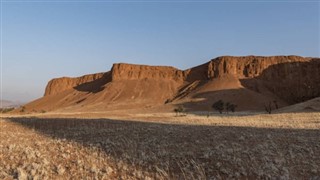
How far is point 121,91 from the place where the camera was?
167375mm

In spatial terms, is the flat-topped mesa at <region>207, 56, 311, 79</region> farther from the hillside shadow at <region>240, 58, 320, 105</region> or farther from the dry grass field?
the dry grass field

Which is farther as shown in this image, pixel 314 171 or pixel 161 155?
pixel 161 155

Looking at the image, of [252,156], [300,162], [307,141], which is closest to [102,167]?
[252,156]

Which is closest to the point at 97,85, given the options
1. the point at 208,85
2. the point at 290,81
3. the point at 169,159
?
the point at 208,85

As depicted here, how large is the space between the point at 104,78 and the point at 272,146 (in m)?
188

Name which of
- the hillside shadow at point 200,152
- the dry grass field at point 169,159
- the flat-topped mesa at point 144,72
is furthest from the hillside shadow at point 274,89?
the dry grass field at point 169,159

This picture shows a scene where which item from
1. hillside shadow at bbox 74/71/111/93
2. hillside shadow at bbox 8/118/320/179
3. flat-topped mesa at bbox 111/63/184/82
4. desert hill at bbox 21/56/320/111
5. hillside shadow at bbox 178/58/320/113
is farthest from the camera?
hillside shadow at bbox 74/71/111/93

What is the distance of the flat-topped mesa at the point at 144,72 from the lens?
593 ft

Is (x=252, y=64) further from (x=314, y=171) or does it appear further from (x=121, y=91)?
(x=314, y=171)

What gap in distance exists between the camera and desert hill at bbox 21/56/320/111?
138 meters

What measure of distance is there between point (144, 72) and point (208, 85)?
41003 mm

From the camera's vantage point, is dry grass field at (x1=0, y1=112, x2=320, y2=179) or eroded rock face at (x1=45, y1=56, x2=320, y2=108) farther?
eroded rock face at (x1=45, y1=56, x2=320, y2=108)

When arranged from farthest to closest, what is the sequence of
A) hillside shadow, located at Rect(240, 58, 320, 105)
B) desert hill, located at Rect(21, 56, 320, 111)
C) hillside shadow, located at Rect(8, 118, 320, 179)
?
hillside shadow, located at Rect(240, 58, 320, 105) → desert hill, located at Rect(21, 56, 320, 111) → hillside shadow, located at Rect(8, 118, 320, 179)

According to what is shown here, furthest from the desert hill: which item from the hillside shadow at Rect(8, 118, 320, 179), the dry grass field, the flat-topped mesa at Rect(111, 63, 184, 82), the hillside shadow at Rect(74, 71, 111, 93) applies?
the dry grass field
